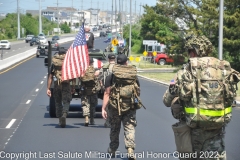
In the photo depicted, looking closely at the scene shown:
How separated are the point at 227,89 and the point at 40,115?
1233 centimetres

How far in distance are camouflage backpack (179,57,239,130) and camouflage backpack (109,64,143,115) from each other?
387 cm

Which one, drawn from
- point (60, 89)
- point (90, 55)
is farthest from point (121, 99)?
point (90, 55)

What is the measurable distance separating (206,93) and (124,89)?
4.12 meters

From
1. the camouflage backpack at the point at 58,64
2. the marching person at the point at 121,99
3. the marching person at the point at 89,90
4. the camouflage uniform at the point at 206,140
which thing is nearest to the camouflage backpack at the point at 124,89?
the marching person at the point at 121,99

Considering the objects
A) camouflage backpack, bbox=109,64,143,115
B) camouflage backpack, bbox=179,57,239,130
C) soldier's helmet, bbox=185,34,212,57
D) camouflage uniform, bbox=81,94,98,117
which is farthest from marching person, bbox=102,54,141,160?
camouflage uniform, bbox=81,94,98,117

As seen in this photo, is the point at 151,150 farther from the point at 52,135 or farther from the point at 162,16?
the point at 162,16

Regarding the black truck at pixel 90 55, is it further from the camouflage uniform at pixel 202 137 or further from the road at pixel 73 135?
the camouflage uniform at pixel 202 137

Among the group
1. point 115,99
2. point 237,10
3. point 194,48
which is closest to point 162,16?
point 237,10

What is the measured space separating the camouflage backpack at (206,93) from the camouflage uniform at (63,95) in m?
8.48

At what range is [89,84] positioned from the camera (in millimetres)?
15758

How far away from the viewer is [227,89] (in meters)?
6.79

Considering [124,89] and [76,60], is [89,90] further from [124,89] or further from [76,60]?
[124,89]

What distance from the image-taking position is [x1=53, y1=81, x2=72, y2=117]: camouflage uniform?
15.2m

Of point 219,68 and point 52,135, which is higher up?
point 219,68
